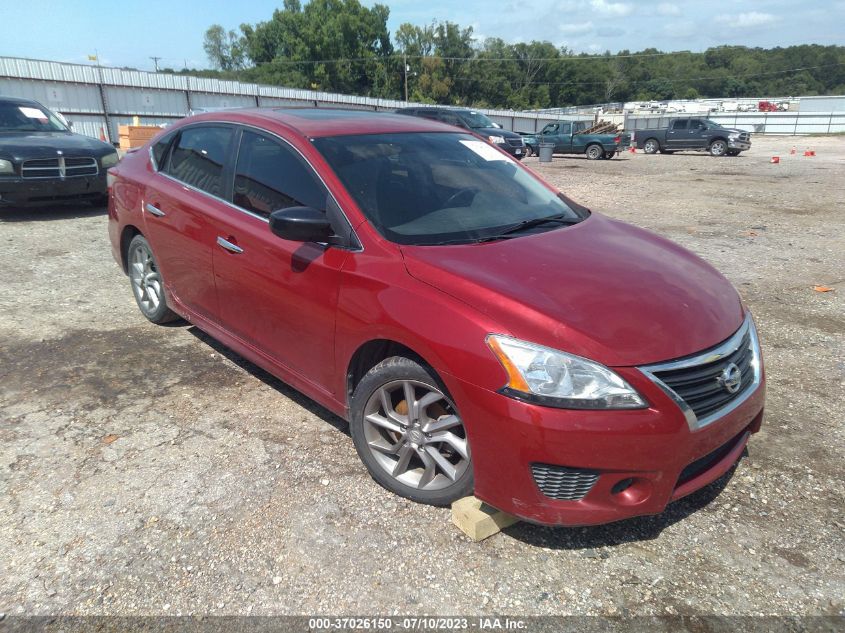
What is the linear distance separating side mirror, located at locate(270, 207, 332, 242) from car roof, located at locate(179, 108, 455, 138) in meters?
0.68

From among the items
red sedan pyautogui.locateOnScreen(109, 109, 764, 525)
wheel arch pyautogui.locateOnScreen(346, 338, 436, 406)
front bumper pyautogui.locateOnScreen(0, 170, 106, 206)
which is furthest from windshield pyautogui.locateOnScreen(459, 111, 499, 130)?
wheel arch pyautogui.locateOnScreen(346, 338, 436, 406)

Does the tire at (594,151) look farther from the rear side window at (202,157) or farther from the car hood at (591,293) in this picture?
the car hood at (591,293)

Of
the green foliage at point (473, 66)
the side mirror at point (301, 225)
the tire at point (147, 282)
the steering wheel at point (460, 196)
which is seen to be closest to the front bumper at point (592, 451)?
the side mirror at point (301, 225)

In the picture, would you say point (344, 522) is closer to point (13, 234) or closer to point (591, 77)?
point (13, 234)

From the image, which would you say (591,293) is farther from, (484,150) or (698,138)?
(698,138)

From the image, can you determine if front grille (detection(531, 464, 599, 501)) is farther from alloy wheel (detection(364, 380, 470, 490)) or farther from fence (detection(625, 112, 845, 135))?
fence (detection(625, 112, 845, 135))

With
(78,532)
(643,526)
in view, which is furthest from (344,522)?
(643,526)

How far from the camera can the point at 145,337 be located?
4789 millimetres

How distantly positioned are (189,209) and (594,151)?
24572mm

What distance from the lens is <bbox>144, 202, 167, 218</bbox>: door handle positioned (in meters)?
4.29

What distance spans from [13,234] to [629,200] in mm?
10781

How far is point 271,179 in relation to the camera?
346 cm

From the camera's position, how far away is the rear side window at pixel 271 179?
3.21 m

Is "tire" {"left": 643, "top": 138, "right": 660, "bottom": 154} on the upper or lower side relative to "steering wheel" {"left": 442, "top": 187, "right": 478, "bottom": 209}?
lower
